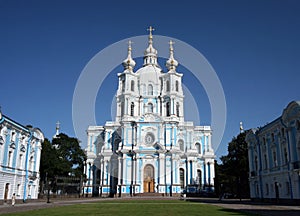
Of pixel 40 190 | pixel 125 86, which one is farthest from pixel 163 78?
pixel 40 190

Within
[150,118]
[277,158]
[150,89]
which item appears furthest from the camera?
[150,89]

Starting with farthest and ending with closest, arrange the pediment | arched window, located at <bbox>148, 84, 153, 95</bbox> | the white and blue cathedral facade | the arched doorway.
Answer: arched window, located at <bbox>148, 84, 153, 95</bbox> → the pediment → the white and blue cathedral facade → the arched doorway

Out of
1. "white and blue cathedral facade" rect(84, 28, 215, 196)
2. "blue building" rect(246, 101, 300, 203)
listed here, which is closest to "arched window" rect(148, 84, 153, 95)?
"white and blue cathedral facade" rect(84, 28, 215, 196)

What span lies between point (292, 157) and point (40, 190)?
32347 mm

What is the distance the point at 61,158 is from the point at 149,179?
593 inches

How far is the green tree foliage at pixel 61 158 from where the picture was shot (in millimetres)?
48438

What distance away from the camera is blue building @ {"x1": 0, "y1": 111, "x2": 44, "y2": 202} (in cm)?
3023

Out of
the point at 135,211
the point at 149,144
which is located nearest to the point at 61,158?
the point at 149,144

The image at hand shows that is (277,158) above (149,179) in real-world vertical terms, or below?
above

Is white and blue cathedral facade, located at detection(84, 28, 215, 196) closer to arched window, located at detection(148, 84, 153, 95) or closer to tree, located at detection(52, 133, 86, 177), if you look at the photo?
arched window, located at detection(148, 84, 153, 95)

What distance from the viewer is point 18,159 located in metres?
33.9

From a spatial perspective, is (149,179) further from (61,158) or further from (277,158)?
→ (277,158)

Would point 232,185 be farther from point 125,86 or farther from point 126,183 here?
point 125,86

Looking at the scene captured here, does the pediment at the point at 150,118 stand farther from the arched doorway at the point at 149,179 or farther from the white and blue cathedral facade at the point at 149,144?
the arched doorway at the point at 149,179
